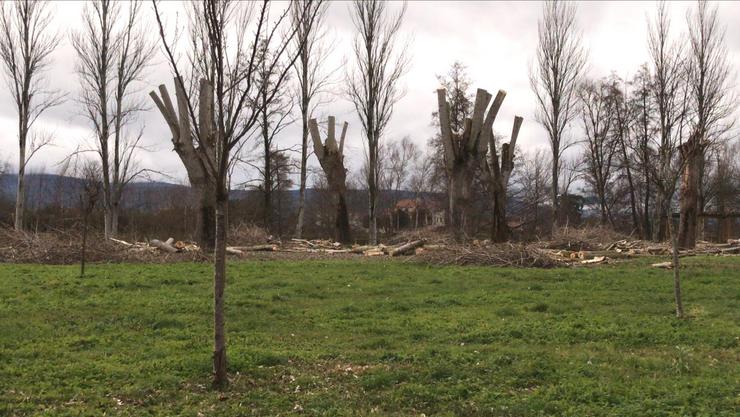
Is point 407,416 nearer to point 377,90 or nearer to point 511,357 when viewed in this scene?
point 511,357

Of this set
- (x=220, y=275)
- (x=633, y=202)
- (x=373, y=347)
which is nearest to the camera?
(x=220, y=275)

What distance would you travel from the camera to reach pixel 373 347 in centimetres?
612

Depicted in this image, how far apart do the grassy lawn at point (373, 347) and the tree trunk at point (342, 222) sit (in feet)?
34.3

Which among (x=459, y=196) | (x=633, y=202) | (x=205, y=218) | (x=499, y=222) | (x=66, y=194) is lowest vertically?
(x=205, y=218)

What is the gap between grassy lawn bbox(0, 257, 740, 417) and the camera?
4344 millimetres

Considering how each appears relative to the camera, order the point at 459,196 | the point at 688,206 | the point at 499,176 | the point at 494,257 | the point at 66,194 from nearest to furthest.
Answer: the point at 494,257 → the point at 688,206 → the point at 459,196 → the point at 499,176 → the point at 66,194

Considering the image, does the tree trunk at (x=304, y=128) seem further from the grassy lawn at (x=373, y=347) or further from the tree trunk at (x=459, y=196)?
the grassy lawn at (x=373, y=347)

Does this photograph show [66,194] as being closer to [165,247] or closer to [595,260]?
[165,247]

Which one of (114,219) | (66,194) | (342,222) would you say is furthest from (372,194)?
(66,194)

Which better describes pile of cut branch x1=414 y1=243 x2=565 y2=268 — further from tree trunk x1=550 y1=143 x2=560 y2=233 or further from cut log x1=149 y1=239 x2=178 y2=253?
tree trunk x1=550 y1=143 x2=560 y2=233

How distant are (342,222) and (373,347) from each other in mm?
15393

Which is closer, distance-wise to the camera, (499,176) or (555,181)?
(499,176)

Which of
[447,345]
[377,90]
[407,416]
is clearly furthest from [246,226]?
[407,416]

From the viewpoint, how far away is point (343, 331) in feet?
22.7
